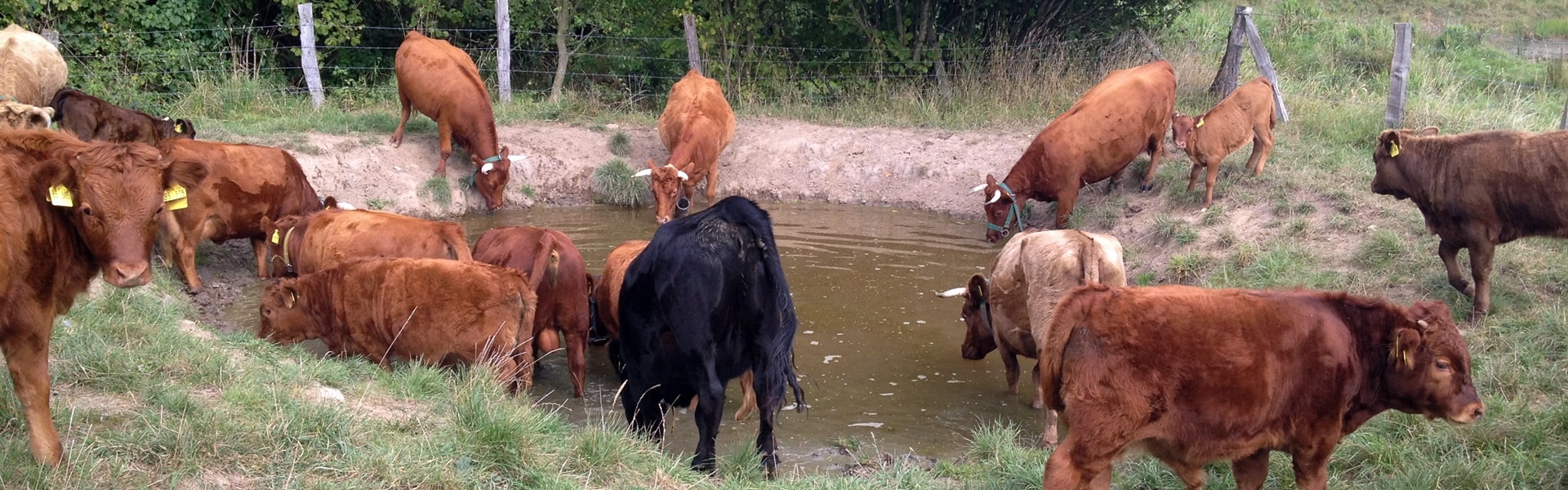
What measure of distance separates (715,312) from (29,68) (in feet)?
31.1

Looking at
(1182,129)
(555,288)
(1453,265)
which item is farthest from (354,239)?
(1453,265)

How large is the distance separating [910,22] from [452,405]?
12899mm

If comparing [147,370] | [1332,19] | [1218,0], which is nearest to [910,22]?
[1332,19]

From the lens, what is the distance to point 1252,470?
17.1 feet

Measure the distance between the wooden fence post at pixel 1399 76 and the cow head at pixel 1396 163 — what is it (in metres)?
4.02

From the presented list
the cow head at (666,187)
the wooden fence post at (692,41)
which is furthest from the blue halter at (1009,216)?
the wooden fence post at (692,41)

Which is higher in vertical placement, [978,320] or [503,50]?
[503,50]

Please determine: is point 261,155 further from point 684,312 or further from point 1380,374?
point 1380,374

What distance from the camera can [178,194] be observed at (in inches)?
201

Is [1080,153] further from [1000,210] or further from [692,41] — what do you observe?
[692,41]

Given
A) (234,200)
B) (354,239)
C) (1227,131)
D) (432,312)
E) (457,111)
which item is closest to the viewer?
(432,312)

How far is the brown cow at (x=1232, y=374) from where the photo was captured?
15.9 ft

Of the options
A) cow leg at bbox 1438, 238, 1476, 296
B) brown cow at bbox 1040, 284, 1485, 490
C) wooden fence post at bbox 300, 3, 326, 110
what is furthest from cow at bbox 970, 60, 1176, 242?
wooden fence post at bbox 300, 3, 326, 110

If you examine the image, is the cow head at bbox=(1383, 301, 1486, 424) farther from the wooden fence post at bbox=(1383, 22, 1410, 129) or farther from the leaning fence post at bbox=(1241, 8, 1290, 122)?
the leaning fence post at bbox=(1241, 8, 1290, 122)
